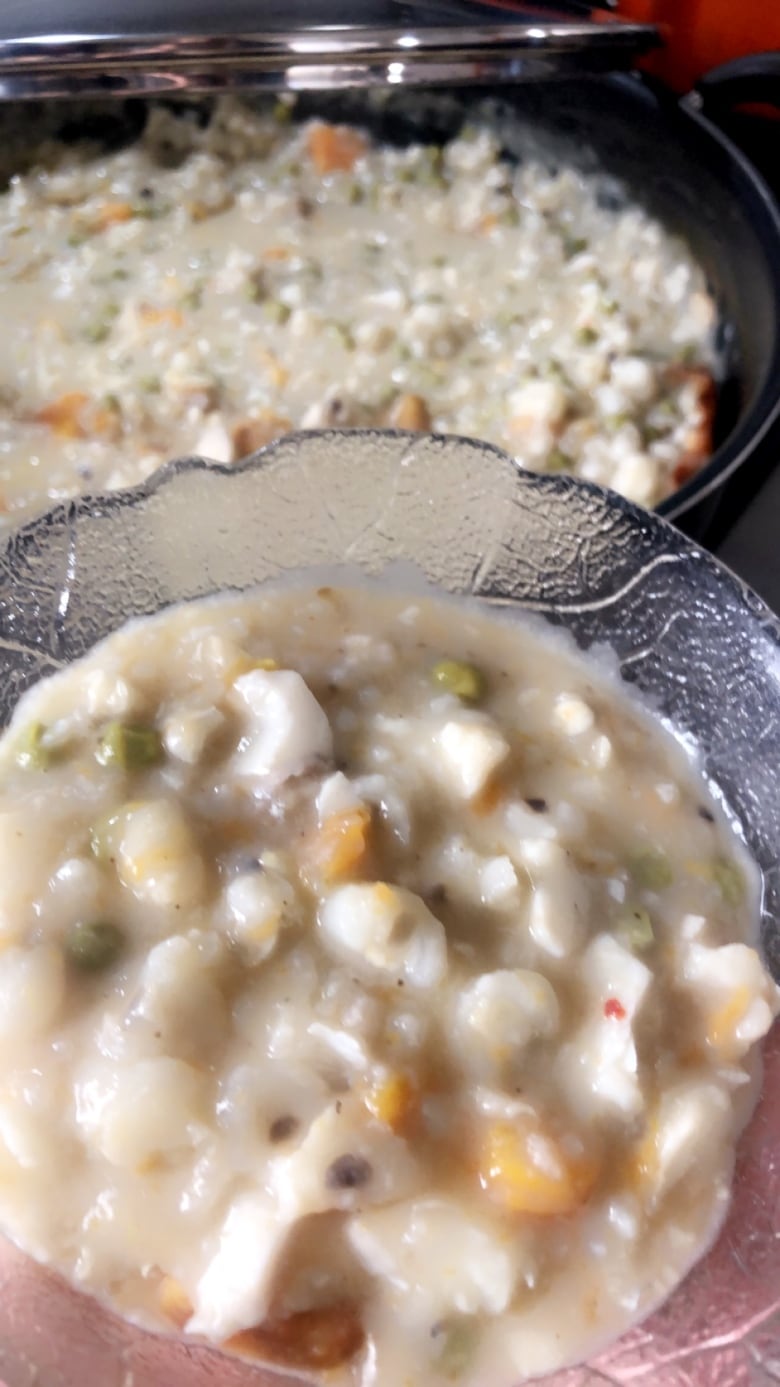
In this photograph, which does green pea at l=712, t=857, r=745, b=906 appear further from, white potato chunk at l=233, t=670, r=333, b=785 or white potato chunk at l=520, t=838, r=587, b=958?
white potato chunk at l=233, t=670, r=333, b=785

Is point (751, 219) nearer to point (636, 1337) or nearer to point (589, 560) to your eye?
point (589, 560)

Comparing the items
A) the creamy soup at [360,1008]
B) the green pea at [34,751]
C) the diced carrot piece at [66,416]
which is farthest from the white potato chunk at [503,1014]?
the diced carrot piece at [66,416]

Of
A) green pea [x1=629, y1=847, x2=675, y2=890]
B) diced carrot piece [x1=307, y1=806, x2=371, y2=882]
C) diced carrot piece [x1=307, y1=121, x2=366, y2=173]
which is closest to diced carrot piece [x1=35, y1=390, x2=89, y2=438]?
diced carrot piece [x1=307, y1=121, x2=366, y2=173]

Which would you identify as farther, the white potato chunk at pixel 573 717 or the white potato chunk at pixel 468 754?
the white potato chunk at pixel 573 717

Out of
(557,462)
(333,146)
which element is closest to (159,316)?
(333,146)

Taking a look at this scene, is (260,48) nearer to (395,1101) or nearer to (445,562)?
(445,562)

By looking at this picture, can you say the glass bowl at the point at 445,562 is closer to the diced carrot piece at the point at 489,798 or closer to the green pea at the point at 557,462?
the diced carrot piece at the point at 489,798
